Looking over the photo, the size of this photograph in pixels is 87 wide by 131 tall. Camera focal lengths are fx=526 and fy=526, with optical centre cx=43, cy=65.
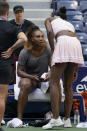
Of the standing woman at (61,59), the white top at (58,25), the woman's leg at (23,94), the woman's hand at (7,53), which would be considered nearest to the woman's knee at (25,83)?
the woman's leg at (23,94)

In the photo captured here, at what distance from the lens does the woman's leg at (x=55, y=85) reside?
603 centimetres

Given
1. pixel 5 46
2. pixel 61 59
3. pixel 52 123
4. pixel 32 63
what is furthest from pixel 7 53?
pixel 32 63

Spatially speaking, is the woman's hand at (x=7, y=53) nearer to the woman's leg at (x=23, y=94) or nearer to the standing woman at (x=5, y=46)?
the standing woman at (x=5, y=46)

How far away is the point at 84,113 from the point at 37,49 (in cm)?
104

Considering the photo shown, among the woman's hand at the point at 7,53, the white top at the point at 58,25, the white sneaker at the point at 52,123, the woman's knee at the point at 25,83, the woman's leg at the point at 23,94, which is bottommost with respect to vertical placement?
the white sneaker at the point at 52,123

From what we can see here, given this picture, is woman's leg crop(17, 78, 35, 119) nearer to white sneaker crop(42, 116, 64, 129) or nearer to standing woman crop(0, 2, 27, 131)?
white sneaker crop(42, 116, 64, 129)

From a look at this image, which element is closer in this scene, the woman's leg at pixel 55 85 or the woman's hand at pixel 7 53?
the woman's hand at pixel 7 53

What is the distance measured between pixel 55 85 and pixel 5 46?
925mm

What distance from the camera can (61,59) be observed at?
→ 19.6 ft

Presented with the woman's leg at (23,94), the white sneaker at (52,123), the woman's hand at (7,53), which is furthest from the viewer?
the woman's leg at (23,94)

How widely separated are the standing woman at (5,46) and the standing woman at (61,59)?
71cm

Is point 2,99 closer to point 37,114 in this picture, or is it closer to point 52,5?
point 37,114

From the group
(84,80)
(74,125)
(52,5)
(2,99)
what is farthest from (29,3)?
(2,99)

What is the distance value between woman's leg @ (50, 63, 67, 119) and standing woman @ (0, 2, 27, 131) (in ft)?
2.45
